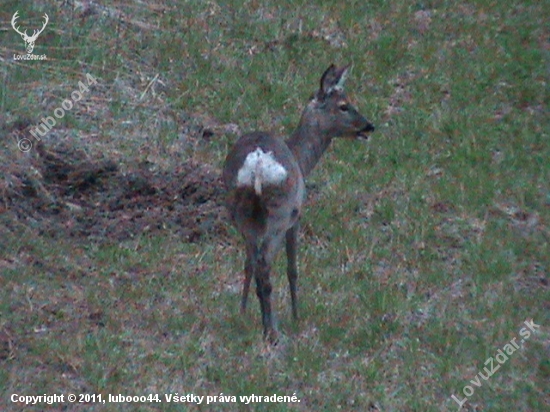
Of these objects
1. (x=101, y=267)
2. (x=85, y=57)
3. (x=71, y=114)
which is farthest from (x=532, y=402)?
(x=85, y=57)

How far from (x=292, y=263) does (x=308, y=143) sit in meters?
1.18

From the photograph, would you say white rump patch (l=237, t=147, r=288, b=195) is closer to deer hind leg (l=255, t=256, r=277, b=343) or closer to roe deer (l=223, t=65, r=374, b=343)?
roe deer (l=223, t=65, r=374, b=343)

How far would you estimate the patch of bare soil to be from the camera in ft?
34.1

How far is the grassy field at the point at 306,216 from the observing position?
27.2 ft

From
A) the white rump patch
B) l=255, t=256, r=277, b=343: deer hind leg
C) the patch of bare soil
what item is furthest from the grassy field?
the white rump patch

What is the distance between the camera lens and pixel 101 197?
36.1 feet

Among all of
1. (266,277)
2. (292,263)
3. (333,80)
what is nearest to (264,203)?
(266,277)

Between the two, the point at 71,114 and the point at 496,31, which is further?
the point at 496,31

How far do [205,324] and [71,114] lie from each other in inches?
157

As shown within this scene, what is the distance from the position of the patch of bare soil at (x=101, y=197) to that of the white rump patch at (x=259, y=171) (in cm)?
242

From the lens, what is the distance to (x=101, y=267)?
9828mm

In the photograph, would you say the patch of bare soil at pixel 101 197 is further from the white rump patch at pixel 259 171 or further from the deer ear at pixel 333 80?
the white rump patch at pixel 259 171

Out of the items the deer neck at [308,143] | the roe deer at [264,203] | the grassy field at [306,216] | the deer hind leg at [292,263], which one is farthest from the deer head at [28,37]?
the deer hind leg at [292,263]

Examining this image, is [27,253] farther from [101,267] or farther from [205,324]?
[205,324]
